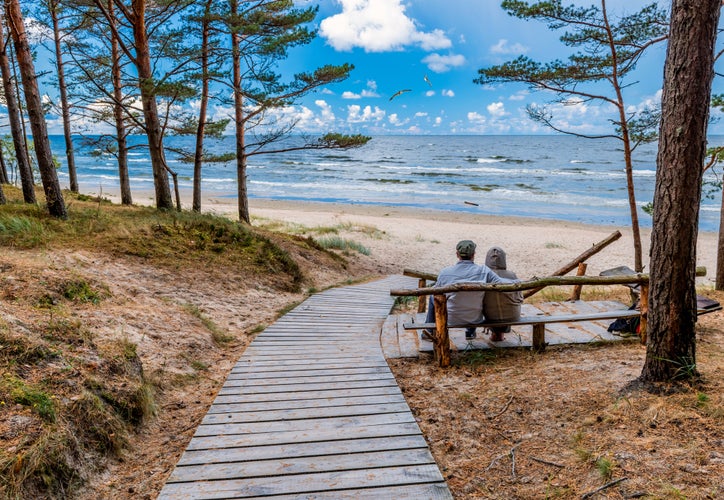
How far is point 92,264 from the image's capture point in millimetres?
6723

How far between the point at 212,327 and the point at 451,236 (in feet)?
53.2

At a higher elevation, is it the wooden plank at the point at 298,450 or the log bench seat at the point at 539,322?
the log bench seat at the point at 539,322

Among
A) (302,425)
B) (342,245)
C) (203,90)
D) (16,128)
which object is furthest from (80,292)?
(342,245)

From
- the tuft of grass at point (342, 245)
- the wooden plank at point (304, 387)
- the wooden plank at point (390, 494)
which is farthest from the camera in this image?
the tuft of grass at point (342, 245)

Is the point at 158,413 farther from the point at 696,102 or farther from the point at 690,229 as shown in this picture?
the point at 696,102

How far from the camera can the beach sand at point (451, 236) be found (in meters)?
15.9

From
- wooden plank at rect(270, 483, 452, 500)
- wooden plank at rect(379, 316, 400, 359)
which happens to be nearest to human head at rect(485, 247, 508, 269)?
wooden plank at rect(379, 316, 400, 359)

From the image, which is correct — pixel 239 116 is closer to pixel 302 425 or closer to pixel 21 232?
pixel 21 232

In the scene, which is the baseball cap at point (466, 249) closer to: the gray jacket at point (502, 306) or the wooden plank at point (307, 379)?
the gray jacket at point (502, 306)

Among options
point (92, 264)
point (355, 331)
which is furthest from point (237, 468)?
point (92, 264)

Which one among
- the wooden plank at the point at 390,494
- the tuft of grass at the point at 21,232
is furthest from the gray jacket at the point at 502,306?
the tuft of grass at the point at 21,232

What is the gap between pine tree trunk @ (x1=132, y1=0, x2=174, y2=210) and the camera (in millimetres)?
10031

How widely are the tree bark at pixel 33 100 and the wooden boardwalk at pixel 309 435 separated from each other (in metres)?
5.61

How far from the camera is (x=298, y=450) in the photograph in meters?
3.33
